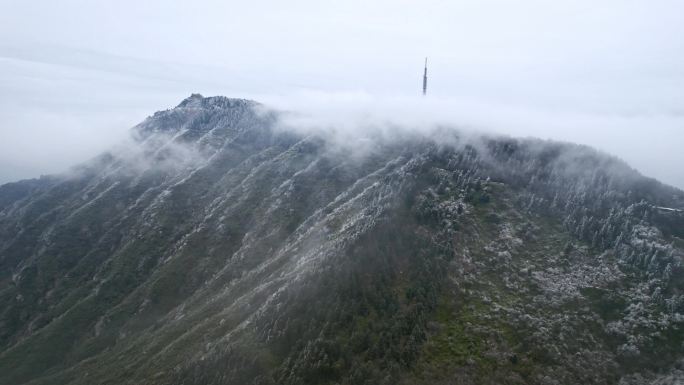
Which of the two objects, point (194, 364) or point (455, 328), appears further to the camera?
point (194, 364)

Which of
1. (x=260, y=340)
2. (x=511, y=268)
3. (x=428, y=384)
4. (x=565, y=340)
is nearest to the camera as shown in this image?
(x=428, y=384)

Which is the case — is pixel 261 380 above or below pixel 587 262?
below

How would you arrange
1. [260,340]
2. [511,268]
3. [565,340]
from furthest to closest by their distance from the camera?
1. [511,268]
2. [260,340]
3. [565,340]

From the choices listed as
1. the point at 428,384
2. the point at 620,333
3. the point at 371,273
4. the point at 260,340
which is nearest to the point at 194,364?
the point at 260,340

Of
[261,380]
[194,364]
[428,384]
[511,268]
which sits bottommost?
[194,364]

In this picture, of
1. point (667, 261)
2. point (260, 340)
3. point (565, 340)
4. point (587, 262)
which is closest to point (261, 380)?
point (260, 340)

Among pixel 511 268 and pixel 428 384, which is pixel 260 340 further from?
pixel 511 268

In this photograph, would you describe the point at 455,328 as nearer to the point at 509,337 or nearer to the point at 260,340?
the point at 509,337

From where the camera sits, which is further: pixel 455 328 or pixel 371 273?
pixel 371 273

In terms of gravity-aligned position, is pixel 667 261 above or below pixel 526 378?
above
